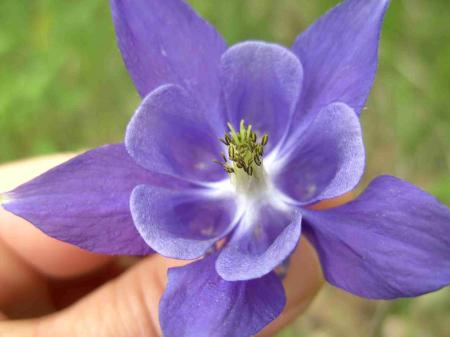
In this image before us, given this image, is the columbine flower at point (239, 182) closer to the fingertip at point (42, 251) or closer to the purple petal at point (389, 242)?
the purple petal at point (389, 242)

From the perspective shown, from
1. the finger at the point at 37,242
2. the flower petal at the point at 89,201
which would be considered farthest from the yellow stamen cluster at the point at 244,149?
the finger at the point at 37,242

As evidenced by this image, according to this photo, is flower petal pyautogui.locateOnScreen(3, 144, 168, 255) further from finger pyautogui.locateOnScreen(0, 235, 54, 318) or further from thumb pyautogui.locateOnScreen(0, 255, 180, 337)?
finger pyautogui.locateOnScreen(0, 235, 54, 318)

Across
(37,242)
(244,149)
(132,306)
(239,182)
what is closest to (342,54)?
(244,149)

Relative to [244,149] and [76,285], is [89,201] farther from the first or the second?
[76,285]

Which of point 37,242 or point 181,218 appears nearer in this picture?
point 181,218

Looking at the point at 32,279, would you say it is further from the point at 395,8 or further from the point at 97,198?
the point at 395,8

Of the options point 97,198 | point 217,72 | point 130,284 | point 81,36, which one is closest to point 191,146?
point 217,72
